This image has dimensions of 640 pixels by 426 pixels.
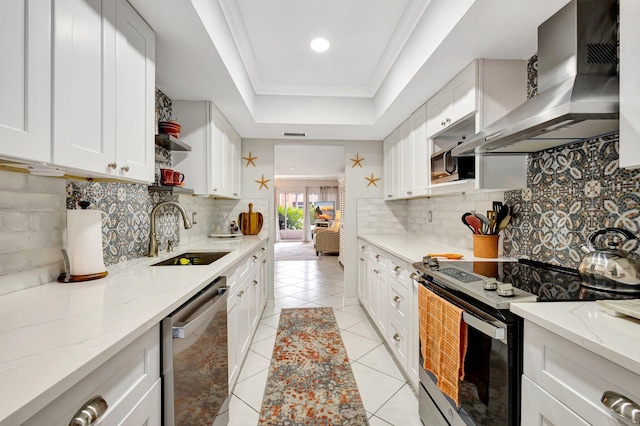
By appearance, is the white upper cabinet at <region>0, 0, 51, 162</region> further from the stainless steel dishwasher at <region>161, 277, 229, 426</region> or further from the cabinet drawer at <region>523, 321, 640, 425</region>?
the cabinet drawer at <region>523, 321, 640, 425</region>

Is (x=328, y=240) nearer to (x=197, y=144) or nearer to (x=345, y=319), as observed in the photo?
(x=345, y=319)

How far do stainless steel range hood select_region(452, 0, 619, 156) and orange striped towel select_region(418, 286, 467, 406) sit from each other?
0.86m

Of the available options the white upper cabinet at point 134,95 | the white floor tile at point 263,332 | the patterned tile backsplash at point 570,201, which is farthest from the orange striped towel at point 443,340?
the white floor tile at point 263,332

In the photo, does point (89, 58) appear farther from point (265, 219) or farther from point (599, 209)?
point (265, 219)

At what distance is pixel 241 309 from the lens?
219cm

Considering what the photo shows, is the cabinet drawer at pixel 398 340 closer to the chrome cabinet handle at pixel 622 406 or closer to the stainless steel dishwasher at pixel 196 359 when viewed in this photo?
the stainless steel dishwasher at pixel 196 359

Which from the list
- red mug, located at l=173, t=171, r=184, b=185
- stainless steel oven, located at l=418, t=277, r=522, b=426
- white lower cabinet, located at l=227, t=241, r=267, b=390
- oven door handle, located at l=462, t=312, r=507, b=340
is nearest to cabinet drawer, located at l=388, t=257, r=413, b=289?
stainless steel oven, located at l=418, t=277, r=522, b=426

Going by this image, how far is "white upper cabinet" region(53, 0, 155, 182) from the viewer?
3.21ft

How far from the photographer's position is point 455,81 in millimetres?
2066

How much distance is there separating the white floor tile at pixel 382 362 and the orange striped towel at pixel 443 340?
0.76 meters

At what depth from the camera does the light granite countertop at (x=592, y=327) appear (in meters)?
0.71

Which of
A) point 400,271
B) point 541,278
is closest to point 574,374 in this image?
point 541,278

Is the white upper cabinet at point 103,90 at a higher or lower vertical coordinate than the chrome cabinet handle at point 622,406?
higher

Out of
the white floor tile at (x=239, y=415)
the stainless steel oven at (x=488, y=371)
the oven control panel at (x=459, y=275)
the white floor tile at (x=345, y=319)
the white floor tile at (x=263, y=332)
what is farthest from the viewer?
the white floor tile at (x=345, y=319)
